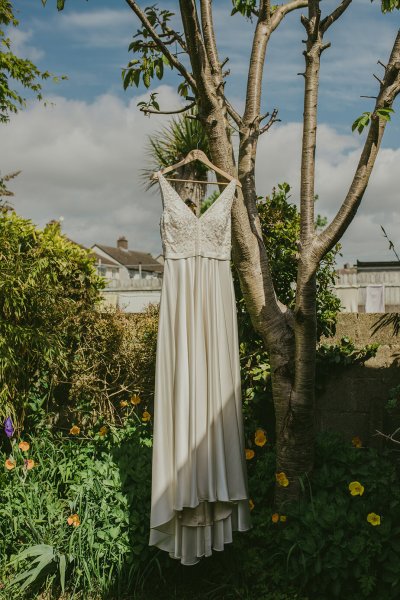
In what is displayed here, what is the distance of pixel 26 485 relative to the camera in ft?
12.8

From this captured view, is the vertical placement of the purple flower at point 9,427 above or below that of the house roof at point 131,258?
below

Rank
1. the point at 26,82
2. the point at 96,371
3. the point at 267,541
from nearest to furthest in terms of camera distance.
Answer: the point at 267,541 < the point at 96,371 < the point at 26,82

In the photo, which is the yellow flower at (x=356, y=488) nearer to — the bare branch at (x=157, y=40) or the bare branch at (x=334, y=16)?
the bare branch at (x=157, y=40)

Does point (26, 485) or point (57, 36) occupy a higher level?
point (57, 36)

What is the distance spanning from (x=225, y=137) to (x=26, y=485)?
2552mm

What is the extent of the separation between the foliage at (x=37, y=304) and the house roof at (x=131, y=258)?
39726 millimetres

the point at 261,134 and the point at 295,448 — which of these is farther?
the point at 261,134

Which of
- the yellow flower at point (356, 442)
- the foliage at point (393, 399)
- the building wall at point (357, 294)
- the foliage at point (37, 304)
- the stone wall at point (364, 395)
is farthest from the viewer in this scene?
the building wall at point (357, 294)

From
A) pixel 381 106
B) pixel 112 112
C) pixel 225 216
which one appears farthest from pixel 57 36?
pixel 381 106

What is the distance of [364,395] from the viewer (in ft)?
13.8

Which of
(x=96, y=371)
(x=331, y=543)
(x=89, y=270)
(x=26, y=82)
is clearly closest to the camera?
(x=331, y=543)

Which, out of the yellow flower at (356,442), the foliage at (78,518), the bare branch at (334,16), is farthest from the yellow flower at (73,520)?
the bare branch at (334,16)

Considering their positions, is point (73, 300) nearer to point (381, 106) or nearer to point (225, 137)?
point (225, 137)

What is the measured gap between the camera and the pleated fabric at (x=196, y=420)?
3076 millimetres
